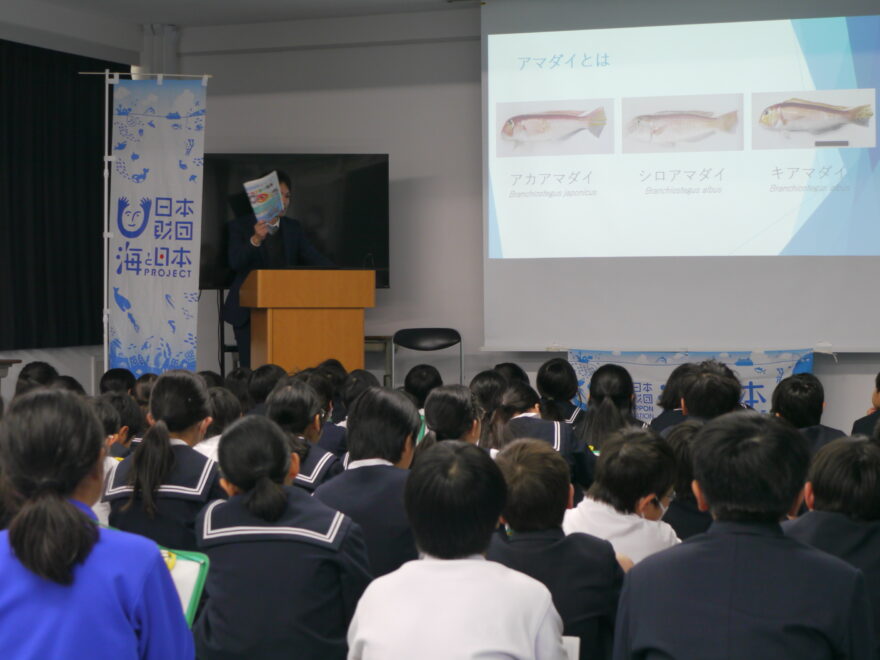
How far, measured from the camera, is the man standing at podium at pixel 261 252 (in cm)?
619

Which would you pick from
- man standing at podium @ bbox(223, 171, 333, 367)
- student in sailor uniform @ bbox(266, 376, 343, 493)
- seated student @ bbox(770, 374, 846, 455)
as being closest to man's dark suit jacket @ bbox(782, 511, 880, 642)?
student in sailor uniform @ bbox(266, 376, 343, 493)

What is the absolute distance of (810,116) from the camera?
588 centimetres

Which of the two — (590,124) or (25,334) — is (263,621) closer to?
(590,124)

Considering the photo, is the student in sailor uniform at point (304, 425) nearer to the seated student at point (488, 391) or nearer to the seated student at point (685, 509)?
the seated student at point (488, 391)

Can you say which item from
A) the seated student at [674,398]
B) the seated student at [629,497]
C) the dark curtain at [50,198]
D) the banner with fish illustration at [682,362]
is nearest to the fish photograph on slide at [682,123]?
the banner with fish illustration at [682,362]

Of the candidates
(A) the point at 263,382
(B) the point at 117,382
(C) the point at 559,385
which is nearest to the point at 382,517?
(A) the point at 263,382

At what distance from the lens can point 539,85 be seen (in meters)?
6.21

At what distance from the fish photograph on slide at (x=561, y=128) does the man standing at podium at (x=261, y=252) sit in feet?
4.89

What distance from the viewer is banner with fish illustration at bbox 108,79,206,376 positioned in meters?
5.78

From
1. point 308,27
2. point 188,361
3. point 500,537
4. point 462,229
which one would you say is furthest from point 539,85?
point 500,537

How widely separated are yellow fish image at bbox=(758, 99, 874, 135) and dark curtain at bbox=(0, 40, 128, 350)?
15.6 feet

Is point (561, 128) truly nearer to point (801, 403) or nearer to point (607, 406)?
point (607, 406)

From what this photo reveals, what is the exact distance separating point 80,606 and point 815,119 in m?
5.64

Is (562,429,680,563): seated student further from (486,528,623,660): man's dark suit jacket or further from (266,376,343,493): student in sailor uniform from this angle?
(266,376,343,493): student in sailor uniform
